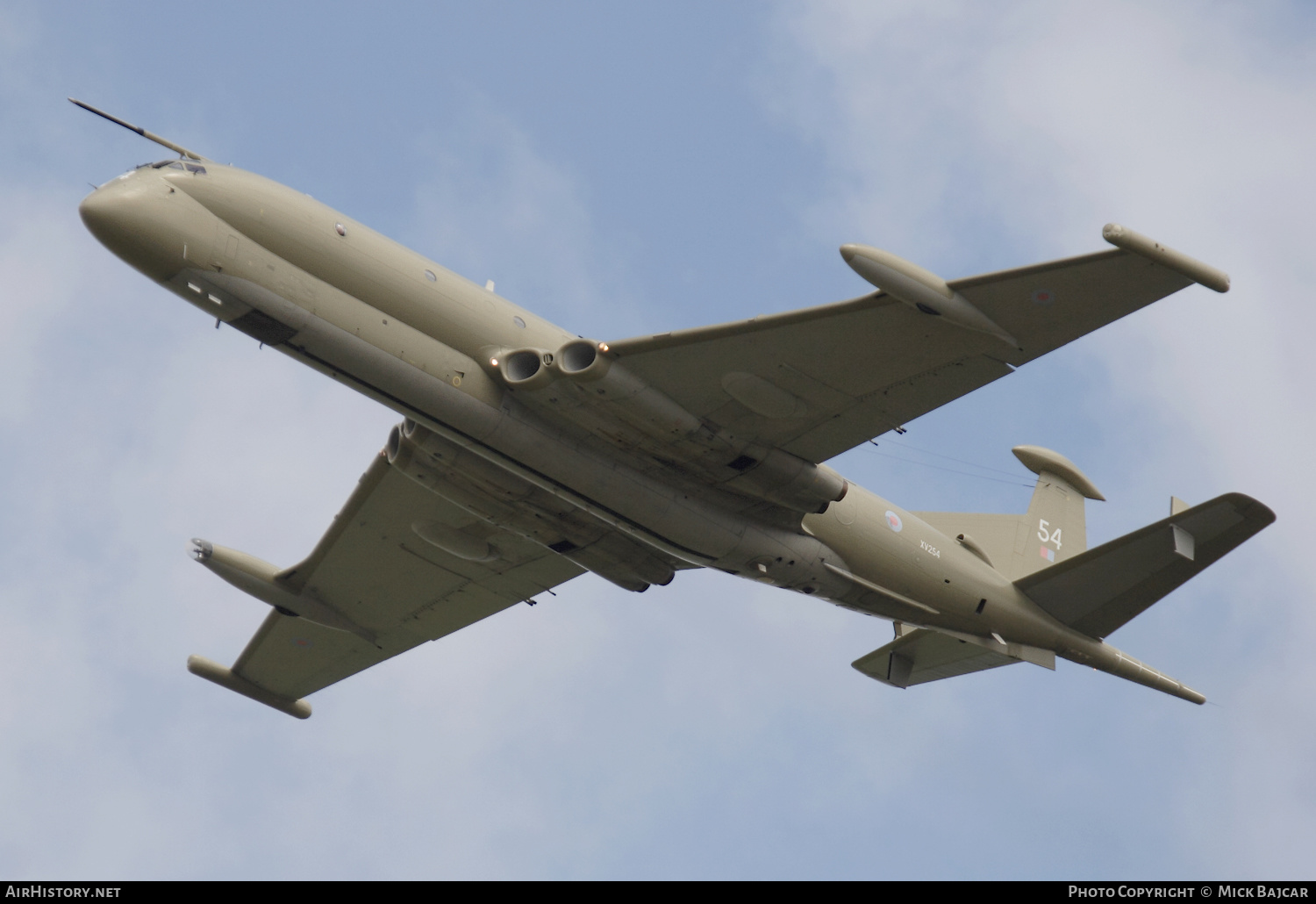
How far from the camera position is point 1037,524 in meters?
31.2

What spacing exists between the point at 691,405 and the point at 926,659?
9.41m

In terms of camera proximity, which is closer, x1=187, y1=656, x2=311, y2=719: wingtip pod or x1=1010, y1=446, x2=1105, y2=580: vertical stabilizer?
x1=1010, y1=446, x2=1105, y2=580: vertical stabilizer

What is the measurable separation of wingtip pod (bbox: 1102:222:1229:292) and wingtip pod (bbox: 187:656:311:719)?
71.4 ft

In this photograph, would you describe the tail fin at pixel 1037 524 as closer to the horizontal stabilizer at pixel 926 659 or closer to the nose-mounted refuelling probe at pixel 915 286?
the horizontal stabilizer at pixel 926 659

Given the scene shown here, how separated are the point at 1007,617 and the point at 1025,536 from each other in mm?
3735

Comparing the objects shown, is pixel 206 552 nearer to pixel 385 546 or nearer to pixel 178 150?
pixel 385 546

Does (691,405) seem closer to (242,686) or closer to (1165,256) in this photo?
(1165,256)

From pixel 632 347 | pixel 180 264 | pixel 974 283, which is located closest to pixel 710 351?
pixel 632 347

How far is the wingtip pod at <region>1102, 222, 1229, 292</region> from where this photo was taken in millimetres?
19781

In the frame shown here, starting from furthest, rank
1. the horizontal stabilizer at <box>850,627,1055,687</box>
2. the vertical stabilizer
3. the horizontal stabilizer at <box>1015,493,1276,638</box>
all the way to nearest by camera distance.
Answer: the vertical stabilizer < the horizontal stabilizer at <box>850,627,1055,687</box> < the horizontal stabilizer at <box>1015,493,1276,638</box>

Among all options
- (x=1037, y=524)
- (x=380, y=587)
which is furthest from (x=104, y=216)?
(x=1037, y=524)

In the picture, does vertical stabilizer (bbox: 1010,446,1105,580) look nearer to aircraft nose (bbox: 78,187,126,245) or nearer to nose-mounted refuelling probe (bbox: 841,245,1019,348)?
nose-mounted refuelling probe (bbox: 841,245,1019,348)

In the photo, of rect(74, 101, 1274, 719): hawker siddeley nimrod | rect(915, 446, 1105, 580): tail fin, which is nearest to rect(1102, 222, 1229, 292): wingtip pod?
rect(74, 101, 1274, 719): hawker siddeley nimrod

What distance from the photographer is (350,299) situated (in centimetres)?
2222
